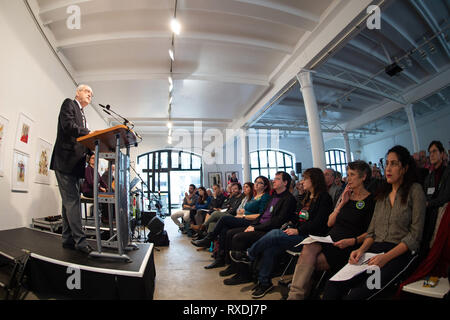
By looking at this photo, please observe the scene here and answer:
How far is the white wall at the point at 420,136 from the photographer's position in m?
9.78

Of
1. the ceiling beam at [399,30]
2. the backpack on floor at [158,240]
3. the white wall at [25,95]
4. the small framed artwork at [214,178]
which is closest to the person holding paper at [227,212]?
the backpack on floor at [158,240]

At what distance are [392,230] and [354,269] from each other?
36 centimetres

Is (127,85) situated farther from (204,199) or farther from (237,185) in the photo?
(237,185)

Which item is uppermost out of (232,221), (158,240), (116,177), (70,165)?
(70,165)

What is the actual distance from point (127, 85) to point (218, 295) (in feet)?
19.9

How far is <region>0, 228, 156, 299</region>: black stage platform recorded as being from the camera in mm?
1626

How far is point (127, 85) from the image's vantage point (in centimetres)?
645

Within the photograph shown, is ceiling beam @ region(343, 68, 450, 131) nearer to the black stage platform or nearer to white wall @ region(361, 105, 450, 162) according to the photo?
white wall @ region(361, 105, 450, 162)

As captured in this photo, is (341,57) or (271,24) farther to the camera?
(341,57)

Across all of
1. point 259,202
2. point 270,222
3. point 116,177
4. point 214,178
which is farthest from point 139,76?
point 214,178

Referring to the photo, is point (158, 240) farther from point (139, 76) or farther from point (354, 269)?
point (139, 76)

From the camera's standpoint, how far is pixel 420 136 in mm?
10938

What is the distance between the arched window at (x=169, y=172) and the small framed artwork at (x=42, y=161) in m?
7.02
